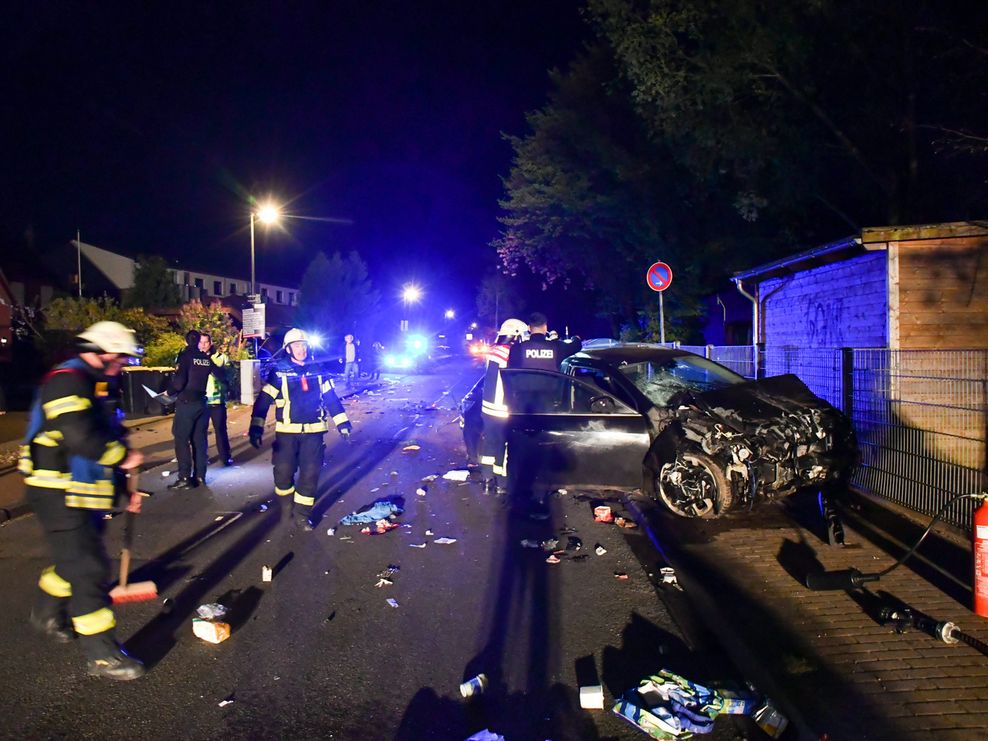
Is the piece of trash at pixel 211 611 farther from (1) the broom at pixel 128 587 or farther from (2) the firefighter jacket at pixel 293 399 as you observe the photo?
(2) the firefighter jacket at pixel 293 399

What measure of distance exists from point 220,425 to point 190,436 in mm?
1018

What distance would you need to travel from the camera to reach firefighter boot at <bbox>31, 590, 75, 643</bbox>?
4.11m

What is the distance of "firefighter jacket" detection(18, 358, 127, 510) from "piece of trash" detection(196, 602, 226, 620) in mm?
1111

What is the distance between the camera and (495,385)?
7.36m

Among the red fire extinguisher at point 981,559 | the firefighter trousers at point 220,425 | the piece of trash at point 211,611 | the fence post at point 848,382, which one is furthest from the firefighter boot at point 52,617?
the fence post at point 848,382

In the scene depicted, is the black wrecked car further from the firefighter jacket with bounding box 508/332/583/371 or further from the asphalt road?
the asphalt road

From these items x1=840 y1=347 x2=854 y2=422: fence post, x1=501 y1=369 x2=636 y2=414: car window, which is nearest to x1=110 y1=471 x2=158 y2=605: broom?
x1=501 y1=369 x2=636 y2=414: car window

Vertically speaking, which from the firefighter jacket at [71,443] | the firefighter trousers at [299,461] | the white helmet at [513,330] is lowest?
the firefighter trousers at [299,461]

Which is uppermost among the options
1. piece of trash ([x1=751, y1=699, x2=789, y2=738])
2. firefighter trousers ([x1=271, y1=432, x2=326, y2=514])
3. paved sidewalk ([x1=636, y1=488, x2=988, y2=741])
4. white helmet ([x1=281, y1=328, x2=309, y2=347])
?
white helmet ([x1=281, y1=328, x2=309, y2=347])

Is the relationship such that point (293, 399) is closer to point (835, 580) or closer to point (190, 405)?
point (190, 405)

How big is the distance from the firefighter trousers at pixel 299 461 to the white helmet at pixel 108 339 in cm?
236

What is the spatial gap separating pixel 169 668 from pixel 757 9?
1508 centimetres

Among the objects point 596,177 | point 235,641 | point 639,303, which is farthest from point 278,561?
point 639,303

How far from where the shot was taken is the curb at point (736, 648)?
3309 millimetres
